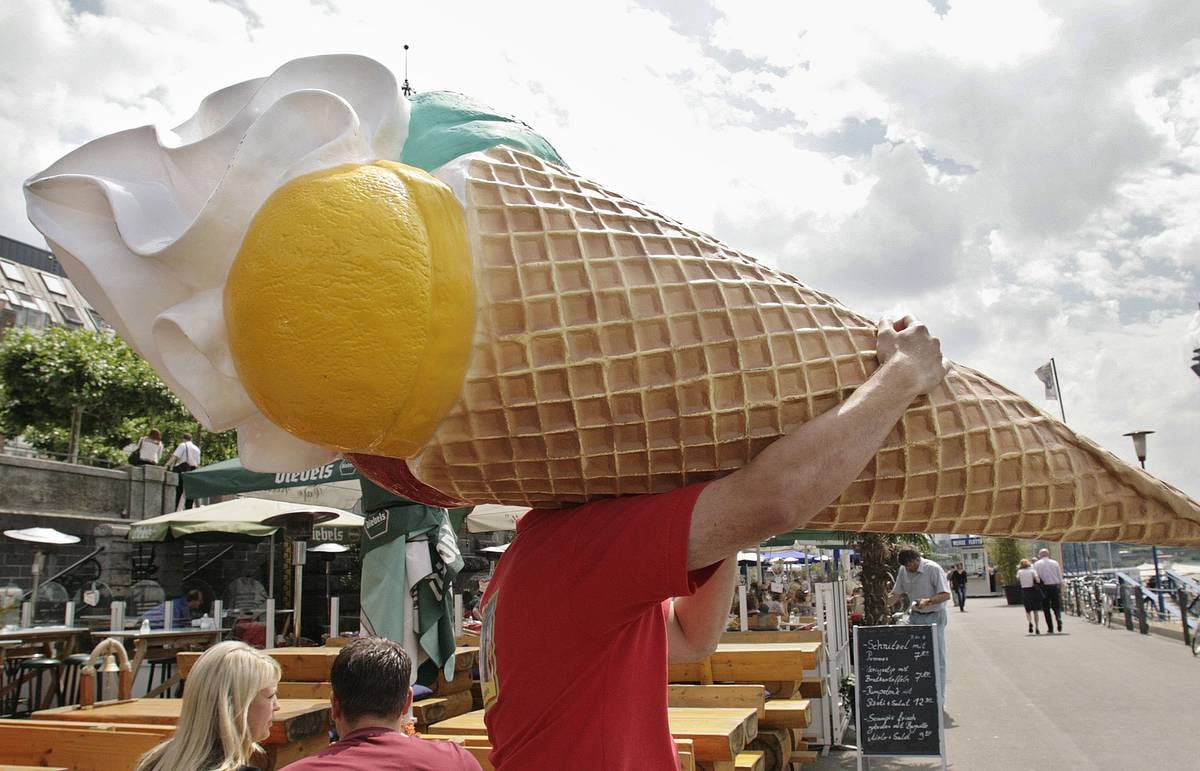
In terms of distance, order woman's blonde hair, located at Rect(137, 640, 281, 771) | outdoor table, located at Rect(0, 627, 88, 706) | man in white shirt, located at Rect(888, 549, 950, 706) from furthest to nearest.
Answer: man in white shirt, located at Rect(888, 549, 950, 706)
outdoor table, located at Rect(0, 627, 88, 706)
woman's blonde hair, located at Rect(137, 640, 281, 771)

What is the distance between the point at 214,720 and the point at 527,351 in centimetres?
211

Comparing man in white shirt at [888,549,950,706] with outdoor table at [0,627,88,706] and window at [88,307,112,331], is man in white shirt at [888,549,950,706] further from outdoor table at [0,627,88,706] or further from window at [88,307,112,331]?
outdoor table at [0,627,88,706]

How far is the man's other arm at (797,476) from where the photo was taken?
1435 mm

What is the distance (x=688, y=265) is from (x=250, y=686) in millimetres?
2276


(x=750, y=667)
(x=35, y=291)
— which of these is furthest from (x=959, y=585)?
(x=35, y=291)

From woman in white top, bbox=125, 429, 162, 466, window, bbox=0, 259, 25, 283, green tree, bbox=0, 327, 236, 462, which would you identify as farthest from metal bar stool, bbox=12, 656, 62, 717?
window, bbox=0, 259, 25, 283

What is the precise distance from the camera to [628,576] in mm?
1519

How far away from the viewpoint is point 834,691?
27.3 ft

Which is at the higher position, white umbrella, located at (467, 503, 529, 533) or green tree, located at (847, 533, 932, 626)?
white umbrella, located at (467, 503, 529, 533)

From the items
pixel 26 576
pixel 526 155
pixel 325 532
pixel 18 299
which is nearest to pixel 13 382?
pixel 26 576

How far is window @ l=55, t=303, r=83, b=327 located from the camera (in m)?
72.4

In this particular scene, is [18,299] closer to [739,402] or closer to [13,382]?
[13,382]

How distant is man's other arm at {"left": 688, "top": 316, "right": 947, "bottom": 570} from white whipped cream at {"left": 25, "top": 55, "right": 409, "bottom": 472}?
0.76 m

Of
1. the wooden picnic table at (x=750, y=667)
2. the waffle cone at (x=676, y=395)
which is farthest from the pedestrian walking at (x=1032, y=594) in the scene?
the waffle cone at (x=676, y=395)
